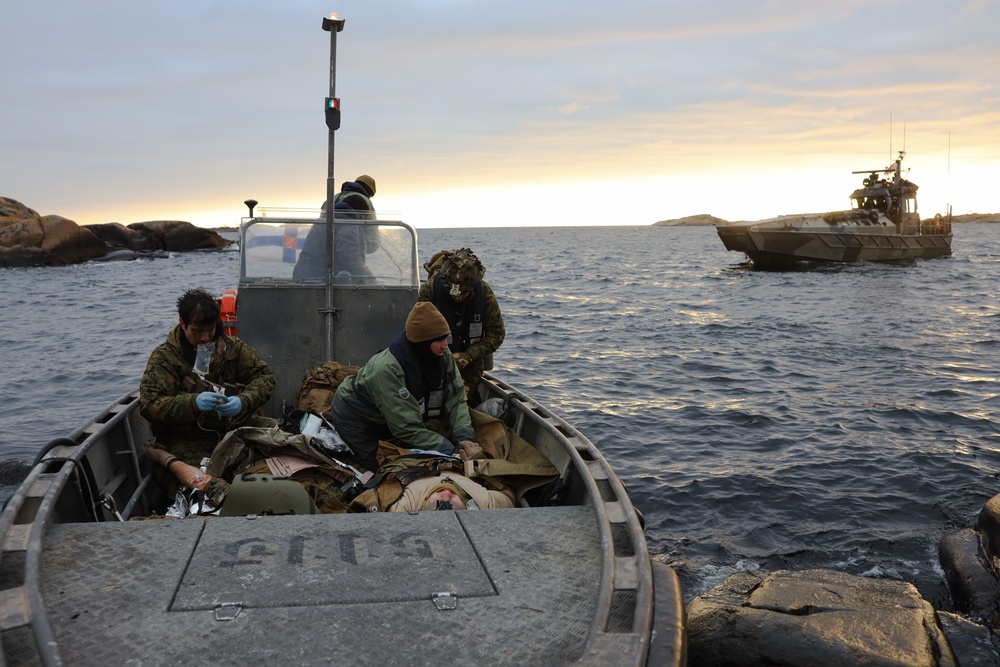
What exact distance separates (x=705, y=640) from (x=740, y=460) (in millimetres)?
6058

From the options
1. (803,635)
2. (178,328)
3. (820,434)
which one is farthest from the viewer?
(820,434)

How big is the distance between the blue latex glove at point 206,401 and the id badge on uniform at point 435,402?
152cm

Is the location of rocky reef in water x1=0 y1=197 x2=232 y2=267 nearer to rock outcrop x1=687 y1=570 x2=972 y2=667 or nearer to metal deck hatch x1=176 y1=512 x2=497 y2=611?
metal deck hatch x1=176 y1=512 x2=497 y2=611

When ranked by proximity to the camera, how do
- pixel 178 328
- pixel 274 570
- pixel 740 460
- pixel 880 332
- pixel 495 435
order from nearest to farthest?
pixel 274 570 < pixel 178 328 < pixel 495 435 < pixel 740 460 < pixel 880 332

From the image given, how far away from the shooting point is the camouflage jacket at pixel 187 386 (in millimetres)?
5824

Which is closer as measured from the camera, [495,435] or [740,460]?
[495,435]

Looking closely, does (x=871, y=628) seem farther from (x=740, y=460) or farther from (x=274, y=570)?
(x=740, y=460)

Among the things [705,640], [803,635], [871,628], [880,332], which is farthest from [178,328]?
[880,332]

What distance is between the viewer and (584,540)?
4473 millimetres

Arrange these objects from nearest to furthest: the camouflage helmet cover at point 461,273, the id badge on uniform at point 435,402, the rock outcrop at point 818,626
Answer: the rock outcrop at point 818,626
the id badge on uniform at point 435,402
the camouflage helmet cover at point 461,273

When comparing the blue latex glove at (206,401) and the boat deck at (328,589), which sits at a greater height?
the blue latex glove at (206,401)

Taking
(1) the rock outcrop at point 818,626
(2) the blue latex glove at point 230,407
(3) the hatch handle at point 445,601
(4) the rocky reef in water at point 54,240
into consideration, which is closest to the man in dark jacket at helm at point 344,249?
(2) the blue latex glove at point 230,407

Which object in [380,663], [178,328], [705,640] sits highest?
[178,328]

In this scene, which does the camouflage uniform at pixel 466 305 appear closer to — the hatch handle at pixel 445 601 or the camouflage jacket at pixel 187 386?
the camouflage jacket at pixel 187 386
